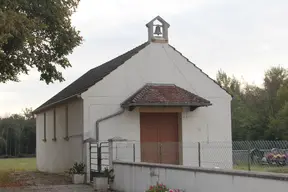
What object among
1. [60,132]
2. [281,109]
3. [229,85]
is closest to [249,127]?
[281,109]

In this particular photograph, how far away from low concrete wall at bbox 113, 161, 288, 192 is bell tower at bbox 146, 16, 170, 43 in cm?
833

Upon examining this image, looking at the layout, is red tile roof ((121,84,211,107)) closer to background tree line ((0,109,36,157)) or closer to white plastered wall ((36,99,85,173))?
white plastered wall ((36,99,85,173))

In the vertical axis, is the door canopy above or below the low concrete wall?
above

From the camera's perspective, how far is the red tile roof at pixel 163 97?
23.9 metres

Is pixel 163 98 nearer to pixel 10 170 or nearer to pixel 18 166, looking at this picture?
pixel 10 170

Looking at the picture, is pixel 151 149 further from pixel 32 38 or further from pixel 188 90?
pixel 32 38

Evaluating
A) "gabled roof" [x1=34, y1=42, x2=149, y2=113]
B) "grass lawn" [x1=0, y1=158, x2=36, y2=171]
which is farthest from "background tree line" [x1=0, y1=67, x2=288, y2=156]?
"gabled roof" [x1=34, y1=42, x2=149, y2=113]

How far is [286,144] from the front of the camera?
16703mm

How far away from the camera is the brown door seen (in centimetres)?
2500

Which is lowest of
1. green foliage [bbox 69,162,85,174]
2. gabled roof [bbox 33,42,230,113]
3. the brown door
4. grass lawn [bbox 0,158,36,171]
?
grass lawn [bbox 0,158,36,171]

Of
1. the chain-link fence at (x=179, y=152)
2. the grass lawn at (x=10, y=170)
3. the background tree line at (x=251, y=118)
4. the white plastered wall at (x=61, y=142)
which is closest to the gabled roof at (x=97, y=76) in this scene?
the white plastered wall at (x=61, y=142)

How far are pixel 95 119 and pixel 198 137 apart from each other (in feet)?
17.8

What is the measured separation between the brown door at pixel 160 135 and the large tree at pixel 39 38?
507 cm

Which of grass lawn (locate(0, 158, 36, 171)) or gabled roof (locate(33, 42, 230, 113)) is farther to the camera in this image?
grass lawn (locate(0, 158, 36, 171))
